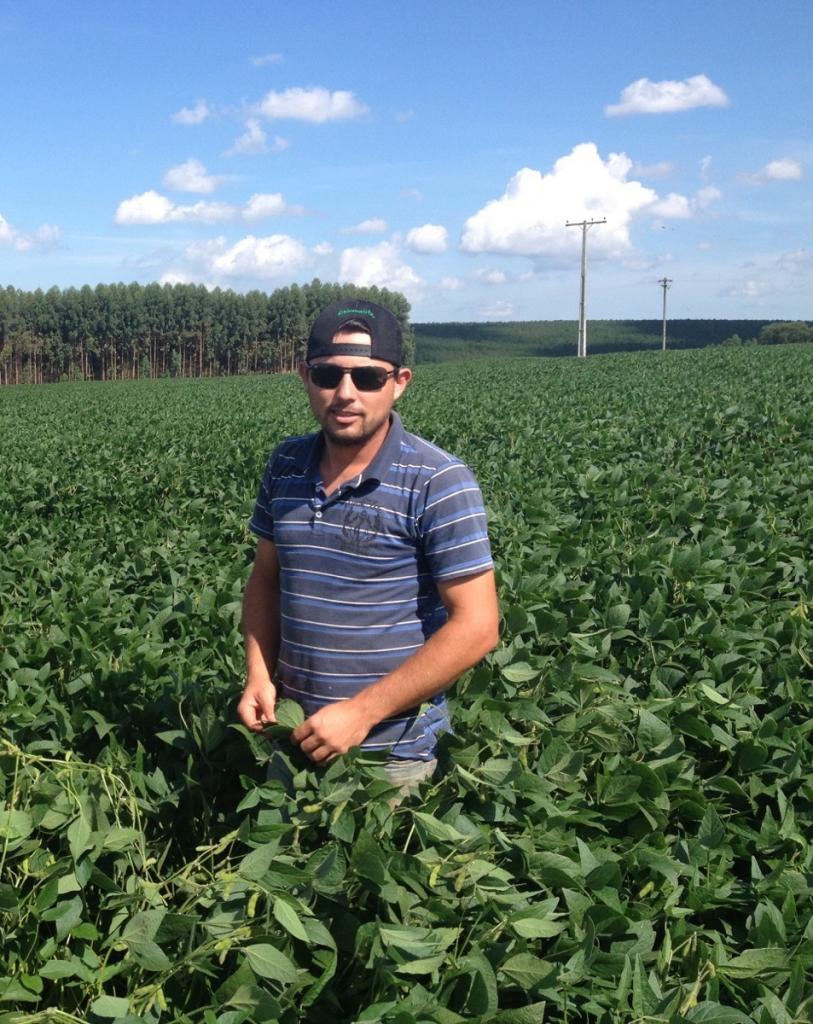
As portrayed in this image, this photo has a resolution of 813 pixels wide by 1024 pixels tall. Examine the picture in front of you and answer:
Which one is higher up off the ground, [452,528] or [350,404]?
[350,404]

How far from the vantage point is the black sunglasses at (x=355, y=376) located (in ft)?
8.29

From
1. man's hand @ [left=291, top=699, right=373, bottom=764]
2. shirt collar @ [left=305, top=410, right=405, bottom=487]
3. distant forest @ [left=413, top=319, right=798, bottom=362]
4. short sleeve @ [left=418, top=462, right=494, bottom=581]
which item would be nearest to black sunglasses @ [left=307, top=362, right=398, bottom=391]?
shirt collar @ [left=305, top=410, right=405, bottom=487]

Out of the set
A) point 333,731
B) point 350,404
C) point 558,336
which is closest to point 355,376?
point 350,404

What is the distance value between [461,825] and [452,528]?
72 centimetres

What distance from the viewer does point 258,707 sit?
2725mm

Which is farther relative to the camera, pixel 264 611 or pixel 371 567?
pixel 264 611

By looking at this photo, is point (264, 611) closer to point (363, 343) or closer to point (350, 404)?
point (350, 404)

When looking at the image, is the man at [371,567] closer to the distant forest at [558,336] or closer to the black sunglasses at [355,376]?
the black sunglasses at [355,376]

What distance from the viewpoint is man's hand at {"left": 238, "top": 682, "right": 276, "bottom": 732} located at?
2.67 m

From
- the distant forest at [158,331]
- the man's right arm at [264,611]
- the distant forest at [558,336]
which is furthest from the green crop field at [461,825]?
the distant forest at [558,336]

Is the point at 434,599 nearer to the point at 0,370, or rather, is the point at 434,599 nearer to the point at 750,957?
the point at 750,957

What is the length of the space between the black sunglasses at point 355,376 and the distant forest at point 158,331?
276ft

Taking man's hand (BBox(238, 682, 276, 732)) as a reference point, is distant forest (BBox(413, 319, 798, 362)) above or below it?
above

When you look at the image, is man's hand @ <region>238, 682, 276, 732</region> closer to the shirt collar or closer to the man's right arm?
the man's right arm
